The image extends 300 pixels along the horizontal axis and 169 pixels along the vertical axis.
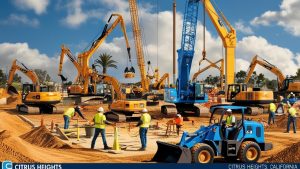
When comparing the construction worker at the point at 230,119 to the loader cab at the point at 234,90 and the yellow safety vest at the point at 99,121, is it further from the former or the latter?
the loader cab at the point at 234,90

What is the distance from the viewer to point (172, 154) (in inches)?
466

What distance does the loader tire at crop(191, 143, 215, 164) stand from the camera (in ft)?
36.4

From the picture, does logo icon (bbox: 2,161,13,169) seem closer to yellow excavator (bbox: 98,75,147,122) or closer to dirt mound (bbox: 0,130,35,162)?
dirt mound (bbox: 0,130,35,162)

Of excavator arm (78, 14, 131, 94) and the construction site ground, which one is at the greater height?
excavator arm (78, 14, 131, 94)

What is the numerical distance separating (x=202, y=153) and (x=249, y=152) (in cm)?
187

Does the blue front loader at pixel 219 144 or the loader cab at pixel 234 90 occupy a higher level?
the loader cab at pixel 234 90

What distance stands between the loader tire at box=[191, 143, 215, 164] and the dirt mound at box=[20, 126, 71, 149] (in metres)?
6.44

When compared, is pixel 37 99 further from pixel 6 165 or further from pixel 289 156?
pixel 289 156

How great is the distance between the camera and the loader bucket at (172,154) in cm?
1100

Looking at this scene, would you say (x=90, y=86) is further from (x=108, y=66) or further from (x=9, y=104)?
(x=108, y=66)

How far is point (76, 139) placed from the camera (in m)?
17.7

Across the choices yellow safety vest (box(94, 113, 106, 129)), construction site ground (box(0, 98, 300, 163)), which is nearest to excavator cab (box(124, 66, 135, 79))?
construction site ground (box(0, 98, 300, 163))

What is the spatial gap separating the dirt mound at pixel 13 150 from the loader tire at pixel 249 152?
6.62m

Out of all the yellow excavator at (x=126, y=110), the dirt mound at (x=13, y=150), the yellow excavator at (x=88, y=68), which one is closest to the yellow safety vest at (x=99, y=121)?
the dirt mound at (x=13, y=150)
